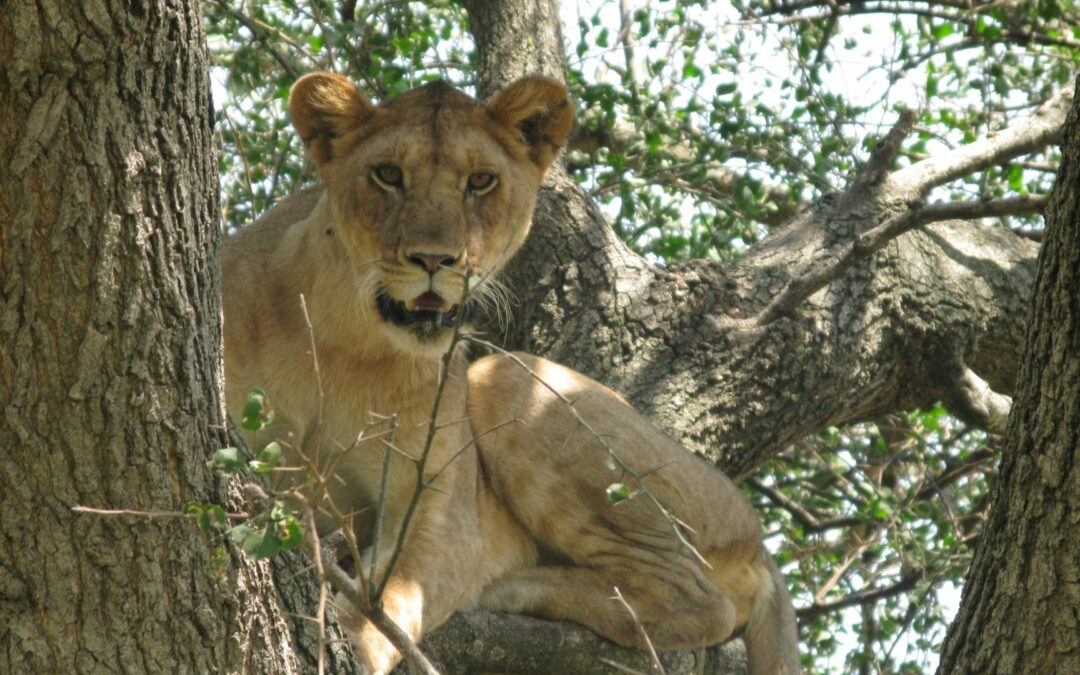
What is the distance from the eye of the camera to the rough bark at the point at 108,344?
233 centimetres

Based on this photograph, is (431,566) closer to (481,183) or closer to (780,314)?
(481,183)

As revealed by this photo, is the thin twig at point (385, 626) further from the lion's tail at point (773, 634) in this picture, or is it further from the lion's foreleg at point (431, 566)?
the lion's tail at point (773, 634)

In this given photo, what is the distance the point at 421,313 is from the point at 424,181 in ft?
1.49

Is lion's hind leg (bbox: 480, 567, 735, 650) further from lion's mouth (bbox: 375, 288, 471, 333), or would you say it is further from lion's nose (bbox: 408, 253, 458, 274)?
lion's nose (bbox: 408, 253, 458, 274)

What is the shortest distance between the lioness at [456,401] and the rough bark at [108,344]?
1.51 meters

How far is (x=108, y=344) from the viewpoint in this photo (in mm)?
2416

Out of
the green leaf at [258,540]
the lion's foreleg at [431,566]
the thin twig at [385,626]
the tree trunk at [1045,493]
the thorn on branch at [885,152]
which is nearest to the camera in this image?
the green leaf at [258,540]

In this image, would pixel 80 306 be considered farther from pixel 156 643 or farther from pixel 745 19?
pixel 745 19

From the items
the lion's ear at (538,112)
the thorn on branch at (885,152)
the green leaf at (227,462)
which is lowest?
the green leaf at (227,462)

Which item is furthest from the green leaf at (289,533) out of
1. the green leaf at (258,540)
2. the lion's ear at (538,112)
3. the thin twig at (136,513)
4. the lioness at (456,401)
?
the lion's ear at (538,112)

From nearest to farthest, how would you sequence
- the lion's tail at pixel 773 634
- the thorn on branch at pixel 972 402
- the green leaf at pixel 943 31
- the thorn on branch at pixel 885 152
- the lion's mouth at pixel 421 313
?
1. the lion's mouth at pixel 421 313
2. the lion's tail at pixel 773 634
3. the thorn on branch at pixel 885 152
4. the thorn on branch at pixel 972 402
5. the green leaf at pixel 943 31

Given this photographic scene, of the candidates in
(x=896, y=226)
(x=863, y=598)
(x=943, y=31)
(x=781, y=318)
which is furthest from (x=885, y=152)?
A: (x=863, y=598)

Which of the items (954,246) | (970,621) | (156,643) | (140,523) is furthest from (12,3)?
(954,246)

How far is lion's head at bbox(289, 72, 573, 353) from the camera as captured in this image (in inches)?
168
